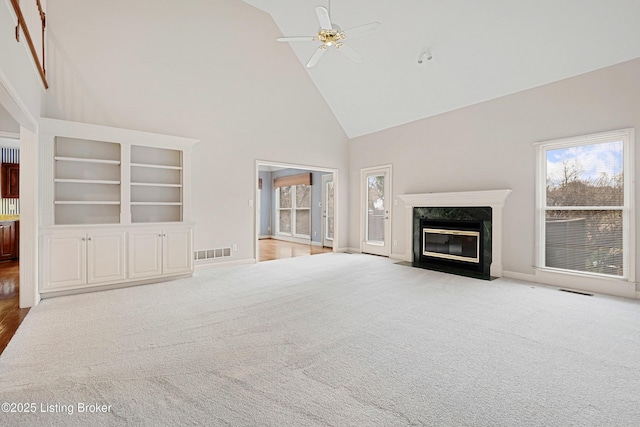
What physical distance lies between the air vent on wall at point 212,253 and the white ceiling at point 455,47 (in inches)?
159

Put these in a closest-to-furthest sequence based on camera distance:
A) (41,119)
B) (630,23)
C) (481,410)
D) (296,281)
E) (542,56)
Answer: (481,410)
(630,23)
(41,119)
(542,56)
(296,281)

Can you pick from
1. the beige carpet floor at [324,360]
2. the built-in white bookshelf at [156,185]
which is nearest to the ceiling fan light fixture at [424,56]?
the beige carpet floor at [324,360]

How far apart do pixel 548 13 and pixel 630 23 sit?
0.83 metres

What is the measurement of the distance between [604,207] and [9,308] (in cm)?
722

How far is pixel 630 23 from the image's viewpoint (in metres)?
3.50

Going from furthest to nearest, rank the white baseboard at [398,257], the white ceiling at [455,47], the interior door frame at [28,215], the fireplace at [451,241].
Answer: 1. the white baseboard at [398,257]
2. the fireplace at [451,241]
3. the white ceiling at [455,47]
4. the interior door frame at [28,215]

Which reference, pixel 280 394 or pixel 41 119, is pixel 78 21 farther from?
pixel 280 394

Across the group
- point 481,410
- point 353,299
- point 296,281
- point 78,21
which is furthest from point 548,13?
point 78,21

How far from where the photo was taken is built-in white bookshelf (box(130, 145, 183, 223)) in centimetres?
Result: 477

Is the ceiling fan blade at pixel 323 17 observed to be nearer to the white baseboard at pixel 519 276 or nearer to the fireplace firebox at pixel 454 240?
the fireplace firebox at pixel 454 240

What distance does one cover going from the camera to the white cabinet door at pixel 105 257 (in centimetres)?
404

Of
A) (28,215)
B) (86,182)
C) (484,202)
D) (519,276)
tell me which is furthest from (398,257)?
(28,215)

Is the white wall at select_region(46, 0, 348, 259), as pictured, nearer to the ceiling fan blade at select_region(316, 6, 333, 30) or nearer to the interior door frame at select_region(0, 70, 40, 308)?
the interior door frame at select_region(0, 70, 40, 308)

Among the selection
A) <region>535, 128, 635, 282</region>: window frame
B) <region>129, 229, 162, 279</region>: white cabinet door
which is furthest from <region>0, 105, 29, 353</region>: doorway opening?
<region>535, 128, 635, 282</region>: window frame
